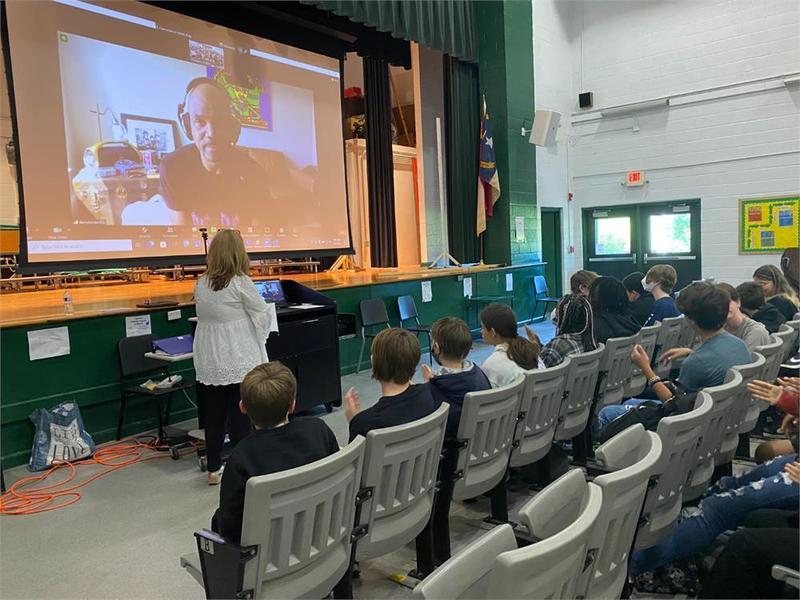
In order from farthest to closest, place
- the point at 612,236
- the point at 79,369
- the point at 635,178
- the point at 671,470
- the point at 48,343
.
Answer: the point at 612,236
the point at 635,178
the point at 79,369
the point at 48,343
the point at 671,470

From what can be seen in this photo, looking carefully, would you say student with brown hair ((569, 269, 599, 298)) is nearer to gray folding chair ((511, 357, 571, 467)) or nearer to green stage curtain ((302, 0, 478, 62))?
gray folding chair ((511, 357, 571, 467))

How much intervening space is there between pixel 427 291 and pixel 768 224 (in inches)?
196

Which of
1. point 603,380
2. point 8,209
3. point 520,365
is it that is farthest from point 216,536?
point 8,209

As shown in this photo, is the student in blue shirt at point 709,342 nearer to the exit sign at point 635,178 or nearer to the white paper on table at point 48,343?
the white paper on table at point 48,343

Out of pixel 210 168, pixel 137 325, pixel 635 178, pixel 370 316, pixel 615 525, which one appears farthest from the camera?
pixel 635 178

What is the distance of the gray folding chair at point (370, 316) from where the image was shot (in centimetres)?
623

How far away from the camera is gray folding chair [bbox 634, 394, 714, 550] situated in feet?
5.99

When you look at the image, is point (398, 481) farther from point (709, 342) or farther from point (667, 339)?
point (667, 339)

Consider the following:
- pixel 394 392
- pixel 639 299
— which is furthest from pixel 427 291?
pixel 394 392

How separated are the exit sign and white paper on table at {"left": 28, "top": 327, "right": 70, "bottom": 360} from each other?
8368mm

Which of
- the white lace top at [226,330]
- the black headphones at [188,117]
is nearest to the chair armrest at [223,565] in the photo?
the white lace top at [226,330]

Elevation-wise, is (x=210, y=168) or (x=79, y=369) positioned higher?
(x=210, y=168)

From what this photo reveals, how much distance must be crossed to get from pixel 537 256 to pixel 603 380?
643 centimetres

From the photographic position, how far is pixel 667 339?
4.16m
